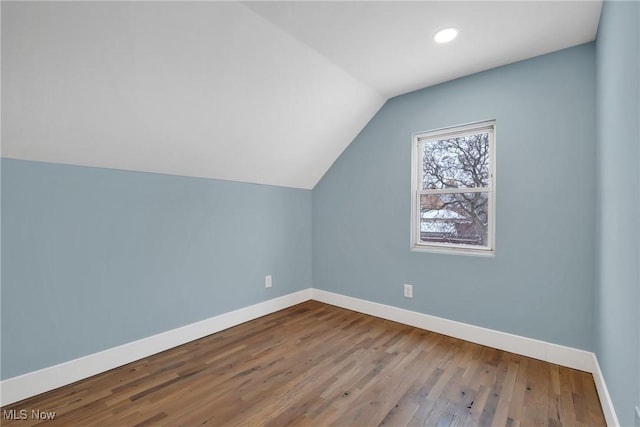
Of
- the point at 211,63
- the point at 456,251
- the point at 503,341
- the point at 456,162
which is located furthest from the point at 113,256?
the point at 503,341

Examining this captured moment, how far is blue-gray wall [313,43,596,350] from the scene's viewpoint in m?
2.15

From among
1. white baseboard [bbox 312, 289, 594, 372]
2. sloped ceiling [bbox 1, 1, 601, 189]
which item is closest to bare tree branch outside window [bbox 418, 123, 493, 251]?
Answer: sloped ceiling [bbox 1, 1, 601, 189]

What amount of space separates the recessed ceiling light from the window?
0.87 m

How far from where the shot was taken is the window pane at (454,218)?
105 inches

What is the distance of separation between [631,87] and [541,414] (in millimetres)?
1745

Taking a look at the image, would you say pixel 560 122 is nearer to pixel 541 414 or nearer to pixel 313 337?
pixel 541 414

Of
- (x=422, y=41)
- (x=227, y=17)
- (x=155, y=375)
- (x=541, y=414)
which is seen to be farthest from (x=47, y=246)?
(x=541, y=414)

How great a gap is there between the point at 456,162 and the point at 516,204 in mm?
661

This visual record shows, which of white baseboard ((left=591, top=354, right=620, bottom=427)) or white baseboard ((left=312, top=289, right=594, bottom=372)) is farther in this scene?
white baseboard ((left=312, top=289, right=594, bottom=372))

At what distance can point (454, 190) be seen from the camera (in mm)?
2783

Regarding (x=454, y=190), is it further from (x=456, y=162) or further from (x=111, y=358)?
(x=111, y=358)

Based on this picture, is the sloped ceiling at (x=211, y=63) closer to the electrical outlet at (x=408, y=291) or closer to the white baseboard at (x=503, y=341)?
the electrical outlet at (x=408, y=291)

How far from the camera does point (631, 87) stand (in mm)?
1209

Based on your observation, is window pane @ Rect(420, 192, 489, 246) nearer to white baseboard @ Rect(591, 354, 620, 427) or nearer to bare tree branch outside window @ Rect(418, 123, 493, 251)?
bare tree branch outside window @ Rect(418, 123, 493, 251)
